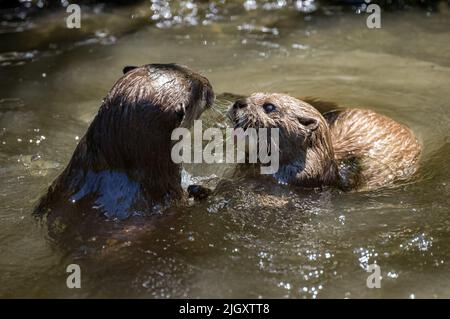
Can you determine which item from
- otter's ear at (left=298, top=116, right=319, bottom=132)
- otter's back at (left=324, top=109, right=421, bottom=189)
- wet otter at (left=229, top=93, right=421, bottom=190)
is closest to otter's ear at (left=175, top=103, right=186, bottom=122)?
wet otter at (left=229, top=93, right=421, bottom=190)

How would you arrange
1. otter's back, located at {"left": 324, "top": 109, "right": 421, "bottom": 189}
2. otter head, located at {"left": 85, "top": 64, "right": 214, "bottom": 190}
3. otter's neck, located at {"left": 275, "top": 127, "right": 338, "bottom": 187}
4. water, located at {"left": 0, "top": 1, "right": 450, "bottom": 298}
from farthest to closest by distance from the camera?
otter's back, located at {"left": 324, "top": 109, "right": 421, "bottom": 189} → otter's neck, located at {"left": 275, "top": 127, "right": 338, "bottom": 187} → otter head, located at {"left": 85, "top": 64, "right": 214, "bottom": 190} → water, located at {"left": 0, "top": 1, "right": 450, "bottom": 298}

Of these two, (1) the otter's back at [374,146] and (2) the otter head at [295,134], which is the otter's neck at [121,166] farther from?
(1) the otter's back at [374,146]

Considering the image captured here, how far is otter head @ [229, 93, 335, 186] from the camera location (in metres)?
4.10

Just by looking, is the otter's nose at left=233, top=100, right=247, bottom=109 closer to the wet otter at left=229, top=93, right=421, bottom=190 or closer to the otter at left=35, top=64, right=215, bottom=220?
the wet otter at left=229, top=93, right=421, bottom=190

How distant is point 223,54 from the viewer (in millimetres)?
6422

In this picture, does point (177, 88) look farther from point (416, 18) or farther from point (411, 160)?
point (416, 18)

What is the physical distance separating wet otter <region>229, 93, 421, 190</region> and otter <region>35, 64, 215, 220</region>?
0.74m

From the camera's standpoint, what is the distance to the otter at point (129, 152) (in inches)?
135

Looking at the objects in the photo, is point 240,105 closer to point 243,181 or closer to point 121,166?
point 243,181

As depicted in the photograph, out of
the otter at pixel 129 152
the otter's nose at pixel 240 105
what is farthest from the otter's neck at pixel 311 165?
the otter at pixel 129 152

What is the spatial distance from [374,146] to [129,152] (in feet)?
6.30

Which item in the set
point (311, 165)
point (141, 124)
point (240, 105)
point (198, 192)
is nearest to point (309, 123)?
point (311, 165)

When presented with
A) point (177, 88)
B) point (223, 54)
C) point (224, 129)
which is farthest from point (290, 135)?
point (223, 54)

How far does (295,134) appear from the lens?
4133 millimetres
